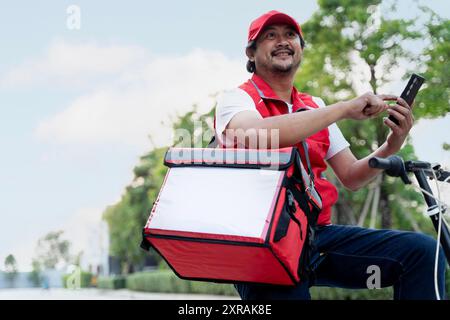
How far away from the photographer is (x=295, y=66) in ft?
8.61

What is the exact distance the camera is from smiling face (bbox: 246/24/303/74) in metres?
2.60

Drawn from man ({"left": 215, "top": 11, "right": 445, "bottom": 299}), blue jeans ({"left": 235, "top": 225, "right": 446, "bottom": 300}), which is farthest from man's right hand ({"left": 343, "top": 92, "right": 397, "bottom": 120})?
blue jeans ({"left": 235, "top": 225, "right": 446, "bottom": 300})

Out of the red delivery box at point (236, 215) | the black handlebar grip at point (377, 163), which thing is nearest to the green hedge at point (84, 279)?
the red delivery box at point (236, 215)

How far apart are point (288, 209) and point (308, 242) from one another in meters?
0.20

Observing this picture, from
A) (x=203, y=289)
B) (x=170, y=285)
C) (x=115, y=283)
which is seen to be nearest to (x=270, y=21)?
(x=203, y=289)

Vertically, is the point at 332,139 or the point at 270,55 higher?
the point at 270,55

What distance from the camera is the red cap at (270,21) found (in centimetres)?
259

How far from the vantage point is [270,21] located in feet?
8.55

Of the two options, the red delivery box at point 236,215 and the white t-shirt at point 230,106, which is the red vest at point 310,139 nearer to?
the white t-shirt at point 230,106

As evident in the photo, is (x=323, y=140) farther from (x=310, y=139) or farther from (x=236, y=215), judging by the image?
(x=236, y=215)

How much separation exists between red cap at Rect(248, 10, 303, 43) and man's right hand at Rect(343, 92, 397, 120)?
59 cm
